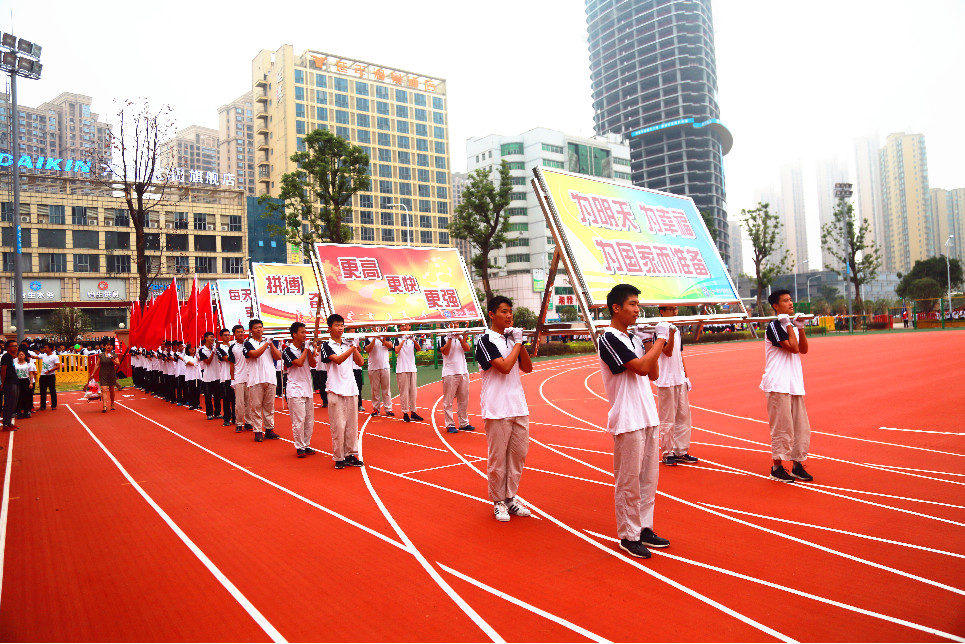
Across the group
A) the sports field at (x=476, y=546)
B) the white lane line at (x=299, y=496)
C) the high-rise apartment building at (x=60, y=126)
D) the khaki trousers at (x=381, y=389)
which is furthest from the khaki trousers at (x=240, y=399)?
the high-rise apartment building at (x=60, y=126)

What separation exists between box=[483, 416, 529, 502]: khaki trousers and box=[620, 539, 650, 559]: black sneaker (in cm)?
127

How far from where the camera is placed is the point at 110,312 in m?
56.5

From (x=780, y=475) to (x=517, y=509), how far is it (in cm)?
295

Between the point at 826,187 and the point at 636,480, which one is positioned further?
the point at 826,187

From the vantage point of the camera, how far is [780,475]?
21.5 ft

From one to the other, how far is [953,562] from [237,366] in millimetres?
11126

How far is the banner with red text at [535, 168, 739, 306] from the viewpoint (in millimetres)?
7223

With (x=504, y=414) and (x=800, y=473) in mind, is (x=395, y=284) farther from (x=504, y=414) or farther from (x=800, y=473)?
(x=800, y=473)

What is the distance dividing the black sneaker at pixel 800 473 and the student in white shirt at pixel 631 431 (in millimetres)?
2641

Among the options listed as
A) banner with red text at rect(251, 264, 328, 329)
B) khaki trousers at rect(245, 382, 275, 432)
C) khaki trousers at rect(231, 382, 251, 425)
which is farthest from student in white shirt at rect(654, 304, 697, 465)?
banner with red text at rect(251, 264, 328, 329)

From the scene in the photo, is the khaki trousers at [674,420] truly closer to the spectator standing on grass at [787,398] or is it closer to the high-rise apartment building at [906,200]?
the spectator standing on grass at [787,398]

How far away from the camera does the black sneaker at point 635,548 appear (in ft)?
14.9

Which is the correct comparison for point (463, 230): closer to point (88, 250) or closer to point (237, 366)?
point (237, 366)

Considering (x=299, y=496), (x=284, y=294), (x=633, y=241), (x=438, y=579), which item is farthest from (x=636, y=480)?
(x=284, y=294)
